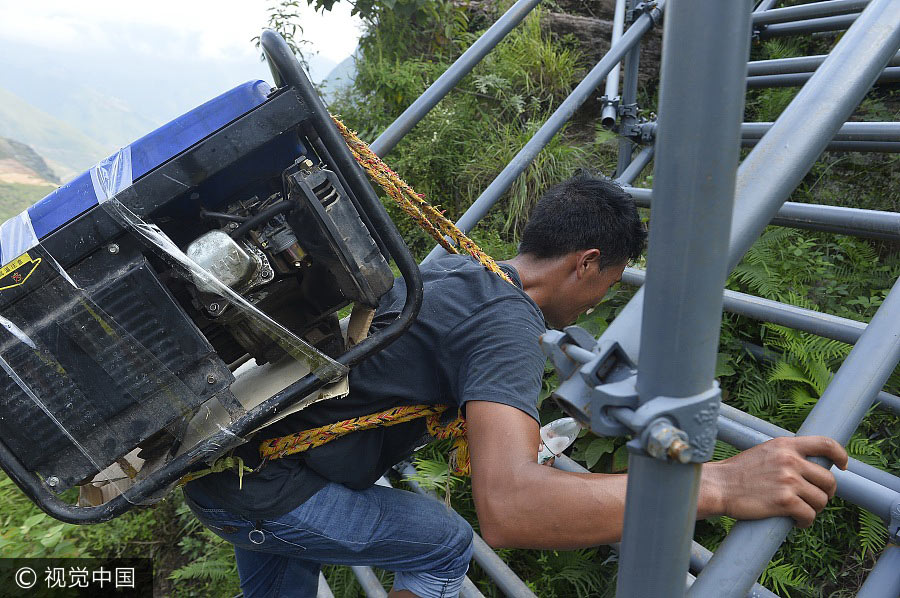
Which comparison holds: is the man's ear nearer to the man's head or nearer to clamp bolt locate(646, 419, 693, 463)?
the man's head

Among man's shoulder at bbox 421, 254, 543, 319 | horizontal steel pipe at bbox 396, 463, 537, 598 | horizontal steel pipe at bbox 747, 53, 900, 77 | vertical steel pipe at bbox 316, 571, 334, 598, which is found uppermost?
horizontal steel pipe at bbox 747, 53, 900, 77

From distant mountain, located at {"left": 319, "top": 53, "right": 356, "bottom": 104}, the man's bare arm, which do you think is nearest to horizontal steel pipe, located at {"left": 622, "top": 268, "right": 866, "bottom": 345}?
the man's bare arm

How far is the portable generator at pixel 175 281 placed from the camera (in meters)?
1.29

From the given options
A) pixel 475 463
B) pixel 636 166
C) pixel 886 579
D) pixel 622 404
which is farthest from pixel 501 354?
pixel 636 166

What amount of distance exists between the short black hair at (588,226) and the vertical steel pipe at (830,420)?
29.6 inches

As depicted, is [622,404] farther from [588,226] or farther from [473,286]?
[588,226]

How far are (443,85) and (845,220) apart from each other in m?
1.58

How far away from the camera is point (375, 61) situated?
542cm

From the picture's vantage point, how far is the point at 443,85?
2.74m

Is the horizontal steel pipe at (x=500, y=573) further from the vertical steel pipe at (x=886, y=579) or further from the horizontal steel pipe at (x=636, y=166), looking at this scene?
the horizontal steel pipe at (x=636, y=166)

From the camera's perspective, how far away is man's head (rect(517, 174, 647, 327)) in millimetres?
1993

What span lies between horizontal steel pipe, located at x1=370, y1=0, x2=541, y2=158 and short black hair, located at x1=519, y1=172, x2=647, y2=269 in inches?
31.5

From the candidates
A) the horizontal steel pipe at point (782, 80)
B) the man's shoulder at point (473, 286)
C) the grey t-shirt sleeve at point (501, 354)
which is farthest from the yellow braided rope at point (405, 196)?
the horizontal steel pipe at point (782, 80)

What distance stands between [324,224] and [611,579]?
6.43 feet
